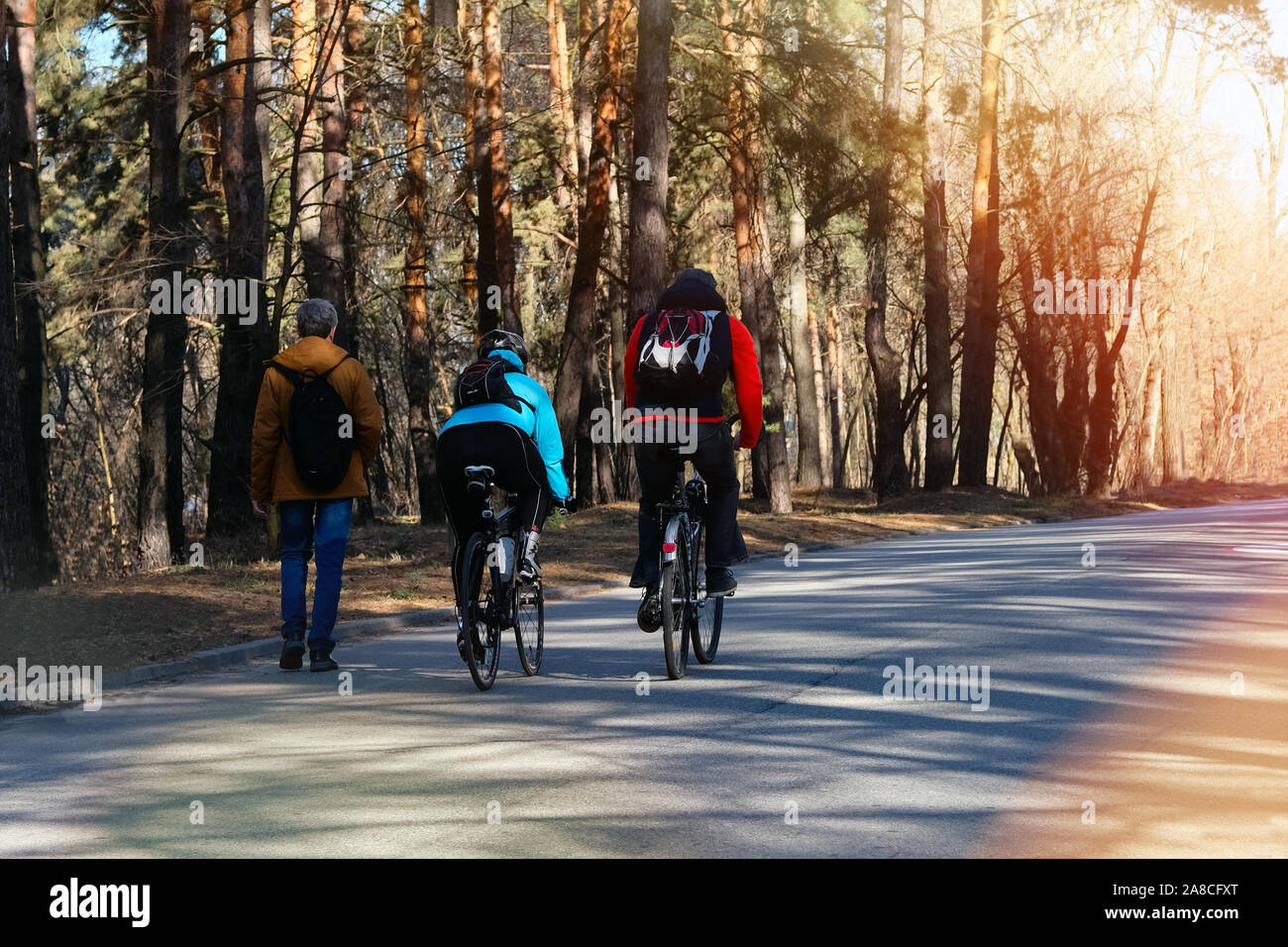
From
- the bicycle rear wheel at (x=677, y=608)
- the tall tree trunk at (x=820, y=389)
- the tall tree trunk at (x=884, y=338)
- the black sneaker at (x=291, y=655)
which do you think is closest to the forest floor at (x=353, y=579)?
the black sneaker at (x=291, y=655)

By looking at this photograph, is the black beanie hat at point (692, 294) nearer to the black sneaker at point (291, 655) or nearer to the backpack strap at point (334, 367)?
the backpack strap at point (334, 367)

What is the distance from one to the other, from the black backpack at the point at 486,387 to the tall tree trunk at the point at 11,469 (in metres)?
6.49

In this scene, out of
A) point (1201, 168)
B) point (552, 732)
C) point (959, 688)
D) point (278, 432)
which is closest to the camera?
point (552, 732)

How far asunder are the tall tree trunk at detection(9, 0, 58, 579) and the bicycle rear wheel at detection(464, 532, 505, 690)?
1747cm

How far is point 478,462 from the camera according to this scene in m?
9.55

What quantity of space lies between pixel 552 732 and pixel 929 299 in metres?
28.6

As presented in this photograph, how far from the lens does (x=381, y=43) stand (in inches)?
1242

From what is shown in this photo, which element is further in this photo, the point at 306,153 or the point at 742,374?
the point at 306,153

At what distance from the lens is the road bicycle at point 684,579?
370 inches

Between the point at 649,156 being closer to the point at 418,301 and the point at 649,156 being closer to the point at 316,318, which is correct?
the point at 316,318

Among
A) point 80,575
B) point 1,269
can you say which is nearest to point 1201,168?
point 80,575

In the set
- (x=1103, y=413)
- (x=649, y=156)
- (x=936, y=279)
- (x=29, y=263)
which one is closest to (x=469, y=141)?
(x=29, y=263)

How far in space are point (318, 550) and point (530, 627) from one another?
154cm

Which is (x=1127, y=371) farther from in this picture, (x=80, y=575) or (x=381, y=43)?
(x=80, y=575)
